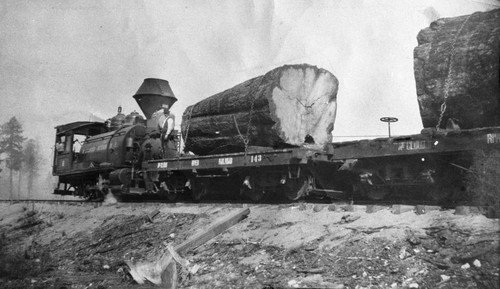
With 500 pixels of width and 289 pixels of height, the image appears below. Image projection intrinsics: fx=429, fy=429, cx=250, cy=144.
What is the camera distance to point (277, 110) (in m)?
9.10

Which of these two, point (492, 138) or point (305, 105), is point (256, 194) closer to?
point (305, 105)

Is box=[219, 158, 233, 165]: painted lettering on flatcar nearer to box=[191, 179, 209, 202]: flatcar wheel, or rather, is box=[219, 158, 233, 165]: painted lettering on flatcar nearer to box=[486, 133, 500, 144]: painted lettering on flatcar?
box=[191, 179, 209, 202]: flatcar wheel

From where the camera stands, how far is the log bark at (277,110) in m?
9.17

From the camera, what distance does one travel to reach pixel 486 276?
414 cm

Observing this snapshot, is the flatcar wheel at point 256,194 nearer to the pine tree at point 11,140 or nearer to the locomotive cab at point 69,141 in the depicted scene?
the locomotive cab at point 69,141

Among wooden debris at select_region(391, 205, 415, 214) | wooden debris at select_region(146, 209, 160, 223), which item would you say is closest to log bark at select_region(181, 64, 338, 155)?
wooden debris at select_region(146, 209, 160, 223)

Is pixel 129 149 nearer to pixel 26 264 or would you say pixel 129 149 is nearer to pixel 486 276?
pixel 26 264

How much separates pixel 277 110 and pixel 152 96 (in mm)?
11370

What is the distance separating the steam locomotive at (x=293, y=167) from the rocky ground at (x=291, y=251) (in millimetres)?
863

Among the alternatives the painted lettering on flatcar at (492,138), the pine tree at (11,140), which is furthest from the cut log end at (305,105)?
the pine tree at (11,140)

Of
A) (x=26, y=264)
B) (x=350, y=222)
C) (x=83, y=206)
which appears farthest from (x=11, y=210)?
(x=350, y=222)

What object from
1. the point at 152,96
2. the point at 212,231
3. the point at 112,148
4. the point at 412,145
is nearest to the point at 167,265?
the point at 212,231

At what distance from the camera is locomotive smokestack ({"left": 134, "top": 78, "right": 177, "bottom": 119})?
19.2m

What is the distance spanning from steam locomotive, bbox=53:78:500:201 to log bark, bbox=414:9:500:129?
2.08 ft
